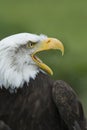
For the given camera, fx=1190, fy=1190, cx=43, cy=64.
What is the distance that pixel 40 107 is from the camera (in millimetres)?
13797

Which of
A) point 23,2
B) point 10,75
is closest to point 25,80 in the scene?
point 10,75

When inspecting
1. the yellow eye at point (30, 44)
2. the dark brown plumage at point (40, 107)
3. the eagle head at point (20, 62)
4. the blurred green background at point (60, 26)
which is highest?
the blurred green background at point (60, 26)

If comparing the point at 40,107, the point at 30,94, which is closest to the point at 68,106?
the point at 40,107

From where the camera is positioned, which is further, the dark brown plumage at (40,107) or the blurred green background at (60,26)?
the blurred green background at (60,26)

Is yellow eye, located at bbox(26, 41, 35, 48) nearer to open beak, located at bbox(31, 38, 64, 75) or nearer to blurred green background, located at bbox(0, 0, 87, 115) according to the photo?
open beak, located at bbox(31, 38, 64, 75)

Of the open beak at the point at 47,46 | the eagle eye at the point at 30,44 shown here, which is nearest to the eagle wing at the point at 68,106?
the open beak at the point at 47,46

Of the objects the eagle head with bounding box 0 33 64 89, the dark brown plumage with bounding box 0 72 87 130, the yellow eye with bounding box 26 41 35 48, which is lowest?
the dark brown plumage with bounding box 0 72 87 130

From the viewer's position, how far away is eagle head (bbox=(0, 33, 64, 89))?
13641 millimetres

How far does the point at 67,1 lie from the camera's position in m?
31.5

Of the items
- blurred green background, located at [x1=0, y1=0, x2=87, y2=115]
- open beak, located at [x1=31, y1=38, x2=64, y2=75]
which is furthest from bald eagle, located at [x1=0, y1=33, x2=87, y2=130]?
blurred green background, located at [x1=0, y1=0, x2=87, y2=115]

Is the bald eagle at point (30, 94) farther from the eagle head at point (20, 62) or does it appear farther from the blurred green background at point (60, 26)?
the blurred green background at point (60, 26)

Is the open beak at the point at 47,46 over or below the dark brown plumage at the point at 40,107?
over

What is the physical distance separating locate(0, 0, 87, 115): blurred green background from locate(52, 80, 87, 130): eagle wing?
13.6 ft

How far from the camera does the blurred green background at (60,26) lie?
2047 centimetres
